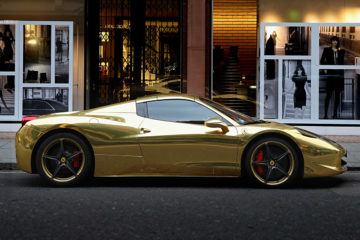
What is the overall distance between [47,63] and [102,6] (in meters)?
1.95

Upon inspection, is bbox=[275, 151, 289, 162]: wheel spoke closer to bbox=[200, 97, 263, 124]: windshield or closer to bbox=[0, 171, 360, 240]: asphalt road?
bbox=[0, 171, 360, 240]: asphalt road

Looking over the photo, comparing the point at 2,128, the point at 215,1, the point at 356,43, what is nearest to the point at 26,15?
the point at 2,128

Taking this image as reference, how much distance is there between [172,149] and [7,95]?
8307mm

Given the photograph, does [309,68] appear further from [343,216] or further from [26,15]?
[343,216]

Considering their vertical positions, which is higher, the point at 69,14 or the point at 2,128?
the point at 69,14

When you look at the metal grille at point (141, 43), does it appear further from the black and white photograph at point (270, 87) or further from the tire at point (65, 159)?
the tire at point (65, 159)

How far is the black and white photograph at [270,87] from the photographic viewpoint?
14.4m

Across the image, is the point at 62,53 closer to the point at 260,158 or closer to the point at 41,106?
the point at 41,106

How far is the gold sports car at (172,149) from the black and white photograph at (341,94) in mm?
6982

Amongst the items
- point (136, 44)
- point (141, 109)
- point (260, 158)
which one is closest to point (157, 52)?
point (136, 44)

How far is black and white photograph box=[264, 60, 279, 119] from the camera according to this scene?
14.4m

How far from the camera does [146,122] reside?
24.7 ft

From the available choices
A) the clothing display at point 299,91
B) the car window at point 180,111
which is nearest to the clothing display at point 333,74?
the clothing display at point 299,91

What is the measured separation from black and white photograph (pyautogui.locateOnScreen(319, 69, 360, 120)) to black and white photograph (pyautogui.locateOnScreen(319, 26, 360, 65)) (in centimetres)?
27
